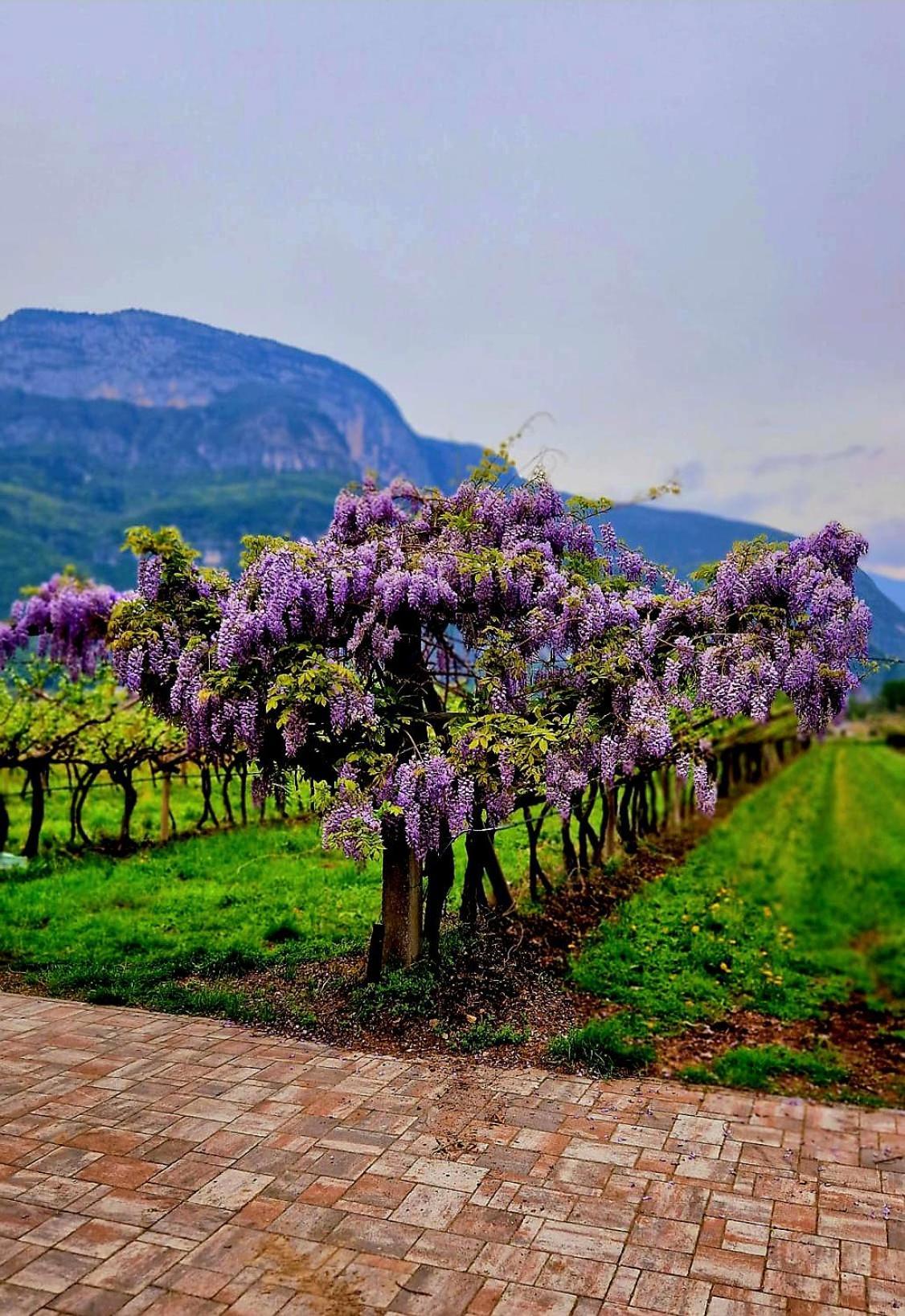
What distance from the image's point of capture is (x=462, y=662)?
6.80 meters

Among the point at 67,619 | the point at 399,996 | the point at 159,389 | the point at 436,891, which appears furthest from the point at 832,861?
the point at 159,389

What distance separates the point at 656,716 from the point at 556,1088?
2.01 metres

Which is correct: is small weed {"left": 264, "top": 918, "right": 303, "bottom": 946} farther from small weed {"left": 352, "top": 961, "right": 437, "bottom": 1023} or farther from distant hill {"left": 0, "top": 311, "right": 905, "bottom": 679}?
distant hill {"left": 0, "top": 311, "right": 905, "bottom": 679}

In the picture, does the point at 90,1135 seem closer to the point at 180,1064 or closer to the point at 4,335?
the point at 180,1064

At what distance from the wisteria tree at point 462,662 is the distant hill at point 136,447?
9273 cm

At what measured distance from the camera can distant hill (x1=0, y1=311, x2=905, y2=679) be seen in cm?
11556

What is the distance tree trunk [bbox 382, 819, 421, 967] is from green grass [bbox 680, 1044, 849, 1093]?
6.20 feet

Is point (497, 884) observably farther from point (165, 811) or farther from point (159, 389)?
point (159, 389)

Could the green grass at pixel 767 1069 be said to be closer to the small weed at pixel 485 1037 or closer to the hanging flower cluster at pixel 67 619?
the small weed at pixel 485 1037

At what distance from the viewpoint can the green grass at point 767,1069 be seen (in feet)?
17.1

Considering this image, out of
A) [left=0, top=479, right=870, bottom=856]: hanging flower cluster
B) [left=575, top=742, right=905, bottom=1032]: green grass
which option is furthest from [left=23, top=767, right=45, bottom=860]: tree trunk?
[left=575, top=742, right=905, bottom=1032]: green grass

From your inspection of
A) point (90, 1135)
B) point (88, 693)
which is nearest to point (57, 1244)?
point (90, 1135)

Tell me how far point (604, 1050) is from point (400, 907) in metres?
1.60

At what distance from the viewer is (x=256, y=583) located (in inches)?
238
